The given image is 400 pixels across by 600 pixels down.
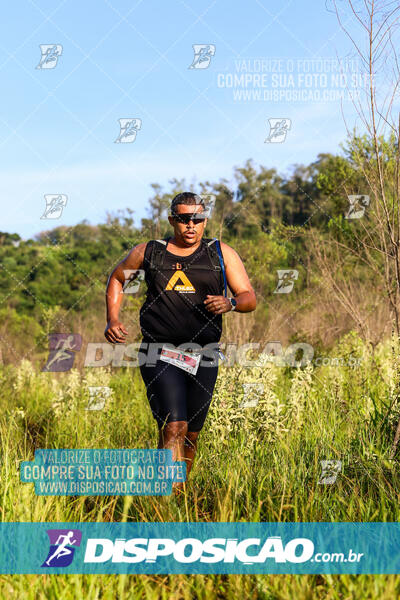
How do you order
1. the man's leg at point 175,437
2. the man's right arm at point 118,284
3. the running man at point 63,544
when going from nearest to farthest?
1. the running man at point 63,544
2. the man's leg at point 175,437
3. the man's right arm at point 118,284

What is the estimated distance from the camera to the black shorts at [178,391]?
12.4ft

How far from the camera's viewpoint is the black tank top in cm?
390

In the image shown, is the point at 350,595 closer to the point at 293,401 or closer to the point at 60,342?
the point at 293,401

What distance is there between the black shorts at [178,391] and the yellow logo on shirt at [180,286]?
0.45 meters

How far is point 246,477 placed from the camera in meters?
3.46

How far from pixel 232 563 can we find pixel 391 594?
79cm

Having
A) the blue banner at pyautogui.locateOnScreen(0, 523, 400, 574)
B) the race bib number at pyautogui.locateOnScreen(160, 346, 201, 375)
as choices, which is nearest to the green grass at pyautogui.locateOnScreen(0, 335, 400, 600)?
the blue banner at pyautogui.locateOnScreen(0, 523, 400, 574)

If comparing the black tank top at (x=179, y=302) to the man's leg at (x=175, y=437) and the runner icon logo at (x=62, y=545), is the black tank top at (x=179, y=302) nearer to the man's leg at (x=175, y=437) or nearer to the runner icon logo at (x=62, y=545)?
the man's leg at (x=175, y=437)

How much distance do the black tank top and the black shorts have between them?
0.53ft

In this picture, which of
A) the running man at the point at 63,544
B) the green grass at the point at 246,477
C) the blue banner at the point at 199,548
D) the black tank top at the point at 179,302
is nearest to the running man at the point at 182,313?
the black tank top at the point at 179,302

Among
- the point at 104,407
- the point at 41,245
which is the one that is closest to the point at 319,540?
the point at 104,407

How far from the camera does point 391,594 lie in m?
2.41

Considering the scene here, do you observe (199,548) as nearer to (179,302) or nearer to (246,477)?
(246,477)

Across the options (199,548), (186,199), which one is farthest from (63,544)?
(186,199)
